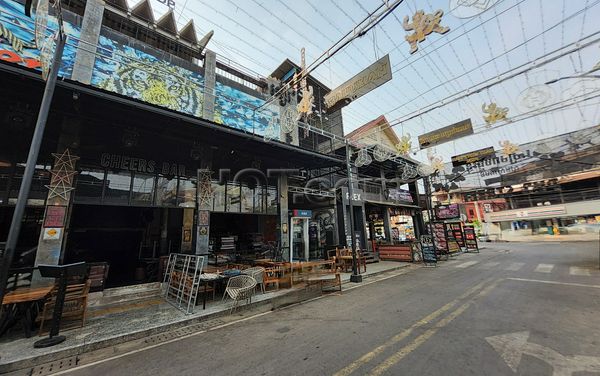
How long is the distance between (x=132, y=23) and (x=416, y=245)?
2358 centimetres

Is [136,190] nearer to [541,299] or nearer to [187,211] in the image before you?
[187,211]

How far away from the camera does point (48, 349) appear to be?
4.25 meters

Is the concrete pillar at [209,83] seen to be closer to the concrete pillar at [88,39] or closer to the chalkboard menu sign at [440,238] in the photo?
the concrete pillar at [88,39]

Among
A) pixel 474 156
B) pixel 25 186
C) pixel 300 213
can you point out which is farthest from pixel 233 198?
pixel 474 156

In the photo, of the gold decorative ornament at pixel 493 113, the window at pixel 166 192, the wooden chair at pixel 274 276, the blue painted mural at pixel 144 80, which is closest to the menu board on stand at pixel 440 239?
the gold decorative ornament at pixel 493 113

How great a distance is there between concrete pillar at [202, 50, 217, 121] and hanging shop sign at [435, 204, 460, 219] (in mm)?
21753

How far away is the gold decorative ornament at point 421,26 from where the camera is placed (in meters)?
4.71

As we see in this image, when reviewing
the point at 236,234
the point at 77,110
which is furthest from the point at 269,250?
the point at 77,110

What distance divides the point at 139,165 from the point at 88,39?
24.7ft

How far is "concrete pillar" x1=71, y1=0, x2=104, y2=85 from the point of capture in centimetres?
1056

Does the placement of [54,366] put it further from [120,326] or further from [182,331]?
[182,331]

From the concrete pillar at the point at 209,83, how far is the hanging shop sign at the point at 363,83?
985 cm

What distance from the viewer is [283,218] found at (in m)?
Result: 13.0

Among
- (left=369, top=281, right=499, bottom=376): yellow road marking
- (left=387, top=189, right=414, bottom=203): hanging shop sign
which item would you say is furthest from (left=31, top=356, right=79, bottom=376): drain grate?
(left=387, top=189, right=414, bottom=203): hanging shop sign
